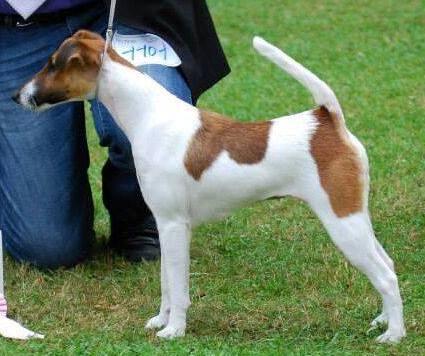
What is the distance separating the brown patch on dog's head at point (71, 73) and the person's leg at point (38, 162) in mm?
1330

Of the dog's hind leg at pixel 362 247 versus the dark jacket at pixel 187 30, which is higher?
the dark jacket at pixel 187 30

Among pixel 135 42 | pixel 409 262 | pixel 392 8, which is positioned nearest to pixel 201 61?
pixel 135 42

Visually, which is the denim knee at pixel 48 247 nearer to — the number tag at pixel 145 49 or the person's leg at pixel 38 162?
the person's leg at pixel 38 162

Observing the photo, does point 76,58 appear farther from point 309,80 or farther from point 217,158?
point 309,80

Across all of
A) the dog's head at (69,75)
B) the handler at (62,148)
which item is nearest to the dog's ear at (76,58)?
the dog's head at (69,75)

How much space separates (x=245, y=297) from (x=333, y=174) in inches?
46.5

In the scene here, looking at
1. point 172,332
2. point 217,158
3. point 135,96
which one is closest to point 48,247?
point 172,332

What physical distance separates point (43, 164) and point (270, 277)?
1302 mm

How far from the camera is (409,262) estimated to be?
5867 millimetres

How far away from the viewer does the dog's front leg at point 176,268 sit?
15.4 ft

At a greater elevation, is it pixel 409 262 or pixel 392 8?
pixel 409 262

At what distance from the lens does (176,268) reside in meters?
4.70

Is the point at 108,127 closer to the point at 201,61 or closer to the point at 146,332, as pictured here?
the point at 201,61

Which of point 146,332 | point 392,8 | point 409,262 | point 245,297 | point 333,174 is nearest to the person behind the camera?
point 333,174
